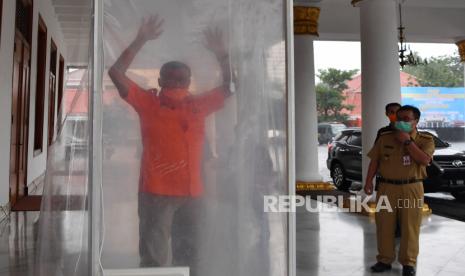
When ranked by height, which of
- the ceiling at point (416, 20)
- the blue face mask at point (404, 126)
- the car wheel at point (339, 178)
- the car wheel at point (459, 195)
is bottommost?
the car wheel at point (459, 195)

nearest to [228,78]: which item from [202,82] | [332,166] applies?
[202,82]

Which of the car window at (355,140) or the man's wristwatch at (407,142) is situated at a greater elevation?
the car window at (355,140)

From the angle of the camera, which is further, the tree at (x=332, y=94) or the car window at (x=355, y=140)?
the tree at (x=332, y=94)

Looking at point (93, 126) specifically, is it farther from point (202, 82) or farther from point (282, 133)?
point (282, 133)

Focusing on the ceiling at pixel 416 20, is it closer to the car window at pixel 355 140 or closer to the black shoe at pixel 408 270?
Answer: the car window at pixel 355 140

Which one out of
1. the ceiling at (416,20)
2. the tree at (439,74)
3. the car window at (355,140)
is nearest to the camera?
the car window at (355,140)

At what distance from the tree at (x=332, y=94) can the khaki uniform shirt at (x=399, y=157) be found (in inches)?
1164

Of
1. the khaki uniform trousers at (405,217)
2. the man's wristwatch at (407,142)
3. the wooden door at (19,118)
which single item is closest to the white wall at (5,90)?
the wooden door at (19,118)

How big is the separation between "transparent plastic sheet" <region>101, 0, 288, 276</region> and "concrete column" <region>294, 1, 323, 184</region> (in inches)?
289

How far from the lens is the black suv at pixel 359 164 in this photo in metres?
7.98

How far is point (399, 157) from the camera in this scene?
3734 mm

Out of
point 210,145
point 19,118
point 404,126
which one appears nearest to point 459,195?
point 404,126

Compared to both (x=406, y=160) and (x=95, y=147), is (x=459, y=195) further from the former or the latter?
(x=95, y=147)

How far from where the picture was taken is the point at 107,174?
83.4 inches
